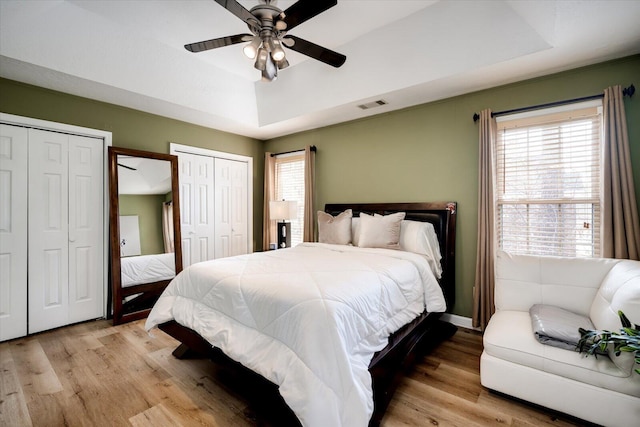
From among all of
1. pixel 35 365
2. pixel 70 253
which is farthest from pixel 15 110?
pixel 35 365

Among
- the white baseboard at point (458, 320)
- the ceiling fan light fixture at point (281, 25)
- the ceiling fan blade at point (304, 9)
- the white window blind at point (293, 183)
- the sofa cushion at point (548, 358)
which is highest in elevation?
the ceiling fan blade at point (304, 9)

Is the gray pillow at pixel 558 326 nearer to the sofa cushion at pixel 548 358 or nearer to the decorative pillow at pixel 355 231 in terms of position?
the sofa cushion at pixel 548 358

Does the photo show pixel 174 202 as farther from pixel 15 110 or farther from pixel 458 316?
pixel 458 316

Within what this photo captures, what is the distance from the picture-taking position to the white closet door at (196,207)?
4.12 m

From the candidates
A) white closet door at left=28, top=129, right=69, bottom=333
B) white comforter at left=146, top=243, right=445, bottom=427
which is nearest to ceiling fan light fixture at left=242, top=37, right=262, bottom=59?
white comforter at left=146, top=243, right=445, bottom=427

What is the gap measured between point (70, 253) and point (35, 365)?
1.21 m

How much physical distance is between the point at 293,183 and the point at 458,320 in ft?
10.2

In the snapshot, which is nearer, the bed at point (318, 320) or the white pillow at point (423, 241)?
the bed at point (318, 320)

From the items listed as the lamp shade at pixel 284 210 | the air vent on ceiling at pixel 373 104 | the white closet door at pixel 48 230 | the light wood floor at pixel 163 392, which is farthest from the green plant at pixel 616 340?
the white closet door at pixel 48 230

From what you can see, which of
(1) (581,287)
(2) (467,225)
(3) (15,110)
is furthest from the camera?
(2) (467,225)

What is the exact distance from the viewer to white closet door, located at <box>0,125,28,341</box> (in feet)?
9.14

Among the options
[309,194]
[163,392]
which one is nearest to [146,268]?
[163,392]

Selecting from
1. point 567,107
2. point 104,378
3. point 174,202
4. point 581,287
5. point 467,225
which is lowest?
point 104,378

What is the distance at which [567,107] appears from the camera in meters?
2.60
